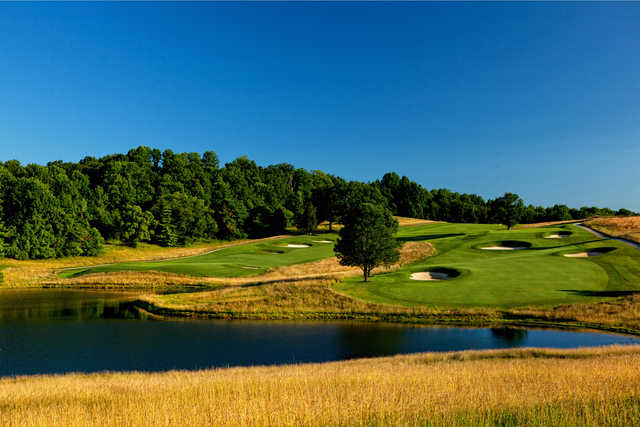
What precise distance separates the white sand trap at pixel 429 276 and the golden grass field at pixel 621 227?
2884 centimetres

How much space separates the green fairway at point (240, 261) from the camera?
48.4 metres

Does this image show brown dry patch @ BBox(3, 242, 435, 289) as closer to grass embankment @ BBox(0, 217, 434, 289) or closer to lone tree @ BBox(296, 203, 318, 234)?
grass embankment @ BBox(0, 217, 434, 289)

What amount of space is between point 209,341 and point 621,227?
2549 inches

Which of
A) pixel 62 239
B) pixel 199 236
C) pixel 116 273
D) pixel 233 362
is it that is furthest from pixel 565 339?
pixel 199 236

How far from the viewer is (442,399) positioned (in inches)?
268

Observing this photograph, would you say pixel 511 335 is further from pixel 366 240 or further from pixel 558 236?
pixel 558 236

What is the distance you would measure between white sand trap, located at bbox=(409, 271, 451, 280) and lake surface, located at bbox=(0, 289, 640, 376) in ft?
41.5

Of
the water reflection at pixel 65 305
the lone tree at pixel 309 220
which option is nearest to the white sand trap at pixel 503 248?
the lone tree at pixel 309 220

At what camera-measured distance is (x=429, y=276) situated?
37906 mm

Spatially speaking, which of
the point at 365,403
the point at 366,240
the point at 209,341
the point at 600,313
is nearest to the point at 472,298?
the point at 600,313

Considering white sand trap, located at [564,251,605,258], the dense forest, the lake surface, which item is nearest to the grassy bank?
the lake surface

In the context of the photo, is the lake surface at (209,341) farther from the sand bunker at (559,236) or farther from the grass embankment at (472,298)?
the sand bunker at (559,236)

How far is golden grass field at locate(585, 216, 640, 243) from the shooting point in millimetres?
51625

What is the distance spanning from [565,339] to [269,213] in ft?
282
